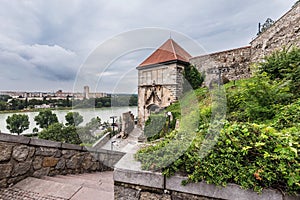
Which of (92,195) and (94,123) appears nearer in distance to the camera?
(92,195)

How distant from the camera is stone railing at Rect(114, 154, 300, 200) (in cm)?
98

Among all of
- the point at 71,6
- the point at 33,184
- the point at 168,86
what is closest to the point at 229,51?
the point at 168,86

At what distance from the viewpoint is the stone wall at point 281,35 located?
257 inches

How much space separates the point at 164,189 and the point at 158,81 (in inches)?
184

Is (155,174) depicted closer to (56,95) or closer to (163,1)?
(56,95)

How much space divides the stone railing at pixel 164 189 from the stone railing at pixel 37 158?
134 cm

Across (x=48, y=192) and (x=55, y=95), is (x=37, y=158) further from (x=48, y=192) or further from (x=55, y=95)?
(x=55, y=95)

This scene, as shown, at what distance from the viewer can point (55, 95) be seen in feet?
8.85

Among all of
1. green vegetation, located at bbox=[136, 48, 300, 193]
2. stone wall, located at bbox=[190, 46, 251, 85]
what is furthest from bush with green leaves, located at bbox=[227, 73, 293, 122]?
stone wall, located at bbox=[190, 46, 251, 85]

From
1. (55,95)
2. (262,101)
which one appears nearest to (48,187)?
(55,95)

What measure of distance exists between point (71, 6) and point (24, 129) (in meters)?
2.52

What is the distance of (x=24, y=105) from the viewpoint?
6.89ft

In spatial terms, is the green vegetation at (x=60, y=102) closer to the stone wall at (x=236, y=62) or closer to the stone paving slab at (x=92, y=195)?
the stone paving slab at (x=92, y=195)

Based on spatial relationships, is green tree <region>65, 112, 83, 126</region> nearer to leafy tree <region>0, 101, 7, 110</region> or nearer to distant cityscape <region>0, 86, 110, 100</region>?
distant cityscape <region>0, 86, 110, 100</region>
